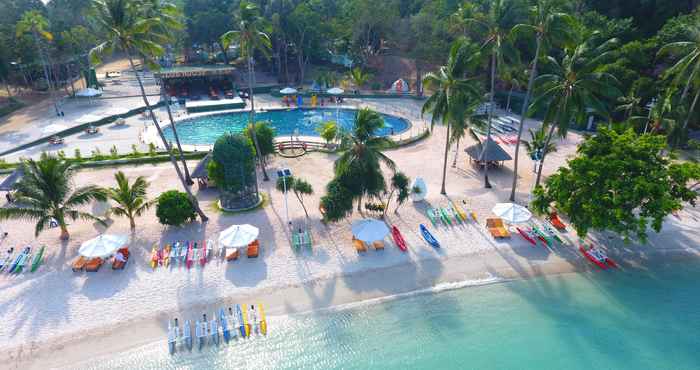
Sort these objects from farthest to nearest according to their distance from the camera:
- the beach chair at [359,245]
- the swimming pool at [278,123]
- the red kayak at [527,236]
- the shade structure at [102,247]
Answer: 1. the swimming pool at [278,123]
2. the red kayak at [527,236]
3. the beach chair at [359,245]
4. the shade structure at [102,247]

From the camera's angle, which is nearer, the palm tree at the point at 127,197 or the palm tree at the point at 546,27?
the palm tree at the point at 546,27

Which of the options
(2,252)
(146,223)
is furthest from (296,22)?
(2,252)

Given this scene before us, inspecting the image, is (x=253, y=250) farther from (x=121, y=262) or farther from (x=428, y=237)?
(x=428, y=237)

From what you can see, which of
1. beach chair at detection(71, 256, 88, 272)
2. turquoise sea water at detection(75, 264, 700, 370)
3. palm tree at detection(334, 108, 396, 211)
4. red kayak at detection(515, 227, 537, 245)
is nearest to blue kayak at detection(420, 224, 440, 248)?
turquoise sea water at detection(75, 264, 700, 370)

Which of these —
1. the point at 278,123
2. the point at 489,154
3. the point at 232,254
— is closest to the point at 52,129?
the point at 278,123

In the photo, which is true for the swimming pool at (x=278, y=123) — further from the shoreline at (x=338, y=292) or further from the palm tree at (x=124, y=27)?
the shoreline at (x=338, y=292)

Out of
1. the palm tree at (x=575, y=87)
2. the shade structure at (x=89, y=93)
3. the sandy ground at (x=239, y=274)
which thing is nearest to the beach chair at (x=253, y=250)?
the sandy ground at (x=239, y=274)

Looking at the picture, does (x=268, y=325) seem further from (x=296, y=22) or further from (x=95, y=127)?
(x=296, y=22)
